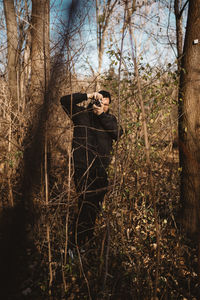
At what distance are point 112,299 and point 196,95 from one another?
2.66m

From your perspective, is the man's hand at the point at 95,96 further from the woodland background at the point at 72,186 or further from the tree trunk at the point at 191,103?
the tree trunk at the point at 191,103

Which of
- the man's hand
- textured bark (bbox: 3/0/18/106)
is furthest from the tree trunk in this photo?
textured bark (bbox: 3/0/18/106)

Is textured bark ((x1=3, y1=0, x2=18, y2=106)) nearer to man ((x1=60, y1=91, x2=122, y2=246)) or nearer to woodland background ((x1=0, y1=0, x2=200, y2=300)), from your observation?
woodland background ((x1=0, y1=0, x2=200, y2=300))

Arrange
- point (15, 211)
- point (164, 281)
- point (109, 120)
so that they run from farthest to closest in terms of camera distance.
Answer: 1. point (109, 120)
2. point (164, 281)
3. point (15, 211)

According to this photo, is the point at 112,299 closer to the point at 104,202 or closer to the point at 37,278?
the point at 37,278

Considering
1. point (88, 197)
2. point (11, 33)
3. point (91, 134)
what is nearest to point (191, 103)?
point (91, 134)

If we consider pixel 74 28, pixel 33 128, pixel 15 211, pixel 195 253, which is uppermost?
pixel 74 28

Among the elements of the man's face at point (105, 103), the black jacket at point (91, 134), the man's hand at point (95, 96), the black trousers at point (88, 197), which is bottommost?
the black trousers at point (88, 197)

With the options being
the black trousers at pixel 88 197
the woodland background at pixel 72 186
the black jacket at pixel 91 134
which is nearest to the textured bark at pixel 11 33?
the woodland background at pixel 72 186

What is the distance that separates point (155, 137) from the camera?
3.01 meters

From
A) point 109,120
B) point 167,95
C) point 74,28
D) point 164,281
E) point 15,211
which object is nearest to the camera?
point 15,211

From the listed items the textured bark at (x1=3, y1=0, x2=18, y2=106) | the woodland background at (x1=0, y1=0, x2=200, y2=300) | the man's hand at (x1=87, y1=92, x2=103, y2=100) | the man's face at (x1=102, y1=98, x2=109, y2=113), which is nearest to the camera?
the woodland background at (x1=0, y1=0, x2=200, y2=300)

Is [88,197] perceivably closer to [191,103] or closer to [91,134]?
[91,134]

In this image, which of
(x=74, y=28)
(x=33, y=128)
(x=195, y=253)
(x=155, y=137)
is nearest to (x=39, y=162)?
(x=33, y=128)
